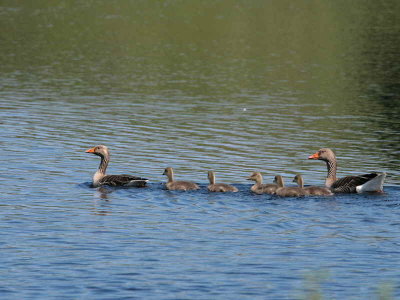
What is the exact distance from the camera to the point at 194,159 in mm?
34688

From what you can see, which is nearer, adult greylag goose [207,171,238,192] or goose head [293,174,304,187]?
adult greylag goose [207,171,238,192]

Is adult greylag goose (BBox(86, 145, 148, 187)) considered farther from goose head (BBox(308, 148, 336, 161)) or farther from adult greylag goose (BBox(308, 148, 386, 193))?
adult greylag goose (BBox(308, 148, 386, 193))

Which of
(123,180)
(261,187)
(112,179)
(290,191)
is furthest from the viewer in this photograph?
(112,179)

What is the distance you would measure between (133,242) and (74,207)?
4636 mm

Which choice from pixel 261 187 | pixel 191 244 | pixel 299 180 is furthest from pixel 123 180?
pixel 191 244

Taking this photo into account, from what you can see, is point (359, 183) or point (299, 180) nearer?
point (359, 183)

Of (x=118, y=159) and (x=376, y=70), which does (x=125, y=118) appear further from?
(x=376, y=70)

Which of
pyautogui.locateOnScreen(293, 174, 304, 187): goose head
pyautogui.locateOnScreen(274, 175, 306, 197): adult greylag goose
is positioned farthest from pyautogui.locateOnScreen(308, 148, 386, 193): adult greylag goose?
pyautogui.locateOnScreen(274, 175, 306, 197): adult greylag goose

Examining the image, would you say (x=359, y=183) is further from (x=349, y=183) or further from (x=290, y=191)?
(x=290, y=191)

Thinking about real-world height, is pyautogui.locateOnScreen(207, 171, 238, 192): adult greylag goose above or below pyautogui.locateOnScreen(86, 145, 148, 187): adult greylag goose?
below

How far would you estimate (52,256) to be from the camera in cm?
2011

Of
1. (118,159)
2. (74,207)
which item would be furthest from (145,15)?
(74,207)

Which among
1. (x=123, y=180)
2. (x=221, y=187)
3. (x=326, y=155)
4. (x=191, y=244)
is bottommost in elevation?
(x=191, y=244)

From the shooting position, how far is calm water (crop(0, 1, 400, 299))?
18.8 meters
